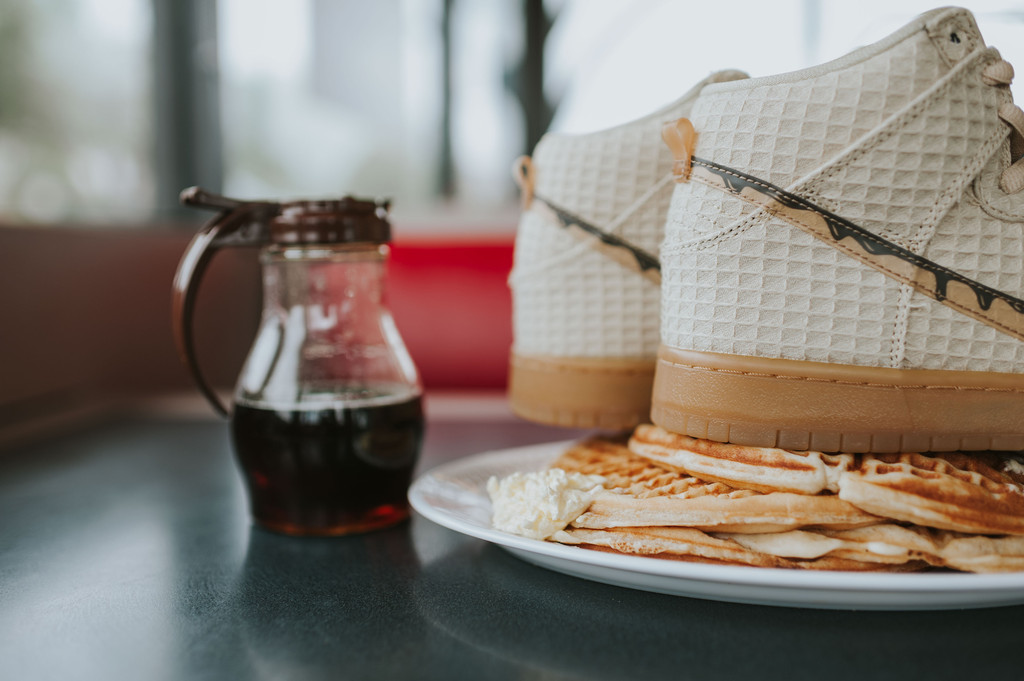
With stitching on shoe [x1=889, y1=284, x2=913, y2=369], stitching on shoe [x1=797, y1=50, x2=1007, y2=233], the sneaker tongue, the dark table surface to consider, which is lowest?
the dark table surface

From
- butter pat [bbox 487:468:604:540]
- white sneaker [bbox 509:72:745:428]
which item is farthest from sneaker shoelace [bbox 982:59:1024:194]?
butter pat [bbox 487:468:604:540]

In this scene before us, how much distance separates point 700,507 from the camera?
49 cm

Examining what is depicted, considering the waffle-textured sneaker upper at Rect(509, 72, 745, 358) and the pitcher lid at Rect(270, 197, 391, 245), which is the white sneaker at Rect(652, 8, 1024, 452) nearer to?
the waffle-textured sneaker upper at Rect(509, 72, 745, 358)

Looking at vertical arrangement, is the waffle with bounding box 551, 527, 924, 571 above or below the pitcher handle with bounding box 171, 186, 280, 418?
below

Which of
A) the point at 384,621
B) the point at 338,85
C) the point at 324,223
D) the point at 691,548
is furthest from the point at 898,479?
the point at 338,85

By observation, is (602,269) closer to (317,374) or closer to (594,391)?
(594,391)

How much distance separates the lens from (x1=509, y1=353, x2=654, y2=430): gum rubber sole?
2.21 feet

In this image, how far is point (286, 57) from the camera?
226cm

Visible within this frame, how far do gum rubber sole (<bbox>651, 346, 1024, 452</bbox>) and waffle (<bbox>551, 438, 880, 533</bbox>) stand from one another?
0.04 meters

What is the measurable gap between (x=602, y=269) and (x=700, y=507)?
0.84 ft

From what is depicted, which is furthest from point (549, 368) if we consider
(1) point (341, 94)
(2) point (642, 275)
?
(1) point (341, 94)

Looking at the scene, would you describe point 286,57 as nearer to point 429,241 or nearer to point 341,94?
point 341,94

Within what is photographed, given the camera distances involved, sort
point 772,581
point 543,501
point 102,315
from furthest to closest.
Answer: point 102,315, point 543,501, point 772,581

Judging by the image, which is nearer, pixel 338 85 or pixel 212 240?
pixel 212 240
